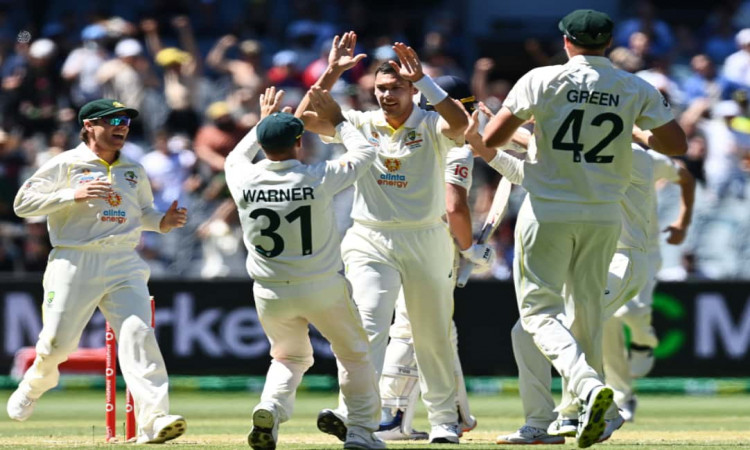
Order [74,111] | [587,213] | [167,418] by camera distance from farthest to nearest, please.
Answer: [74,111]
[167,418]
[587,213]

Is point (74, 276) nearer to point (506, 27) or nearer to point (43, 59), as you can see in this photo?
point (43, 59)

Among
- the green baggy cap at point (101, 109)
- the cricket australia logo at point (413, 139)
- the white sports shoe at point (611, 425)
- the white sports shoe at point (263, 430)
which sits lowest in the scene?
the white sports shoe at point (611, 425)

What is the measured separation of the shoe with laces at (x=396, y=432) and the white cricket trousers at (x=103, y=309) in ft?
4.70

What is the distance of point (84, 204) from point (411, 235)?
6.44 ft

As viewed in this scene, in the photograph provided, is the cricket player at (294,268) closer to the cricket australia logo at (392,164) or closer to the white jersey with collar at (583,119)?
the cricket australia logo at (392,164)

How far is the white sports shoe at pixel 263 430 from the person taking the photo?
697cm

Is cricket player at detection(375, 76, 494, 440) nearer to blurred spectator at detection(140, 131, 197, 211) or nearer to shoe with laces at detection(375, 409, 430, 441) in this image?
shoe with laces at detection(375, 409, 430, 441)

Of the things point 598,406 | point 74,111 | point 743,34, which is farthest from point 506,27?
point 598,406

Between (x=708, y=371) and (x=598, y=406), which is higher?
(x=598, y=406)

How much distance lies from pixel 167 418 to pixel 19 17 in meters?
11.7

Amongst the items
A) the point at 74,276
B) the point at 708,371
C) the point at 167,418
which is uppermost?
the point at 74,276

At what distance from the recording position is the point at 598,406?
22.2 feet

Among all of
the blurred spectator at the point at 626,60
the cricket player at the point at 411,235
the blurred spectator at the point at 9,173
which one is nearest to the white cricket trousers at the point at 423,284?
the cricket player at the point at 411,235

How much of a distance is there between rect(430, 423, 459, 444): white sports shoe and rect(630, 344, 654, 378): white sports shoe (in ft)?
10.7
